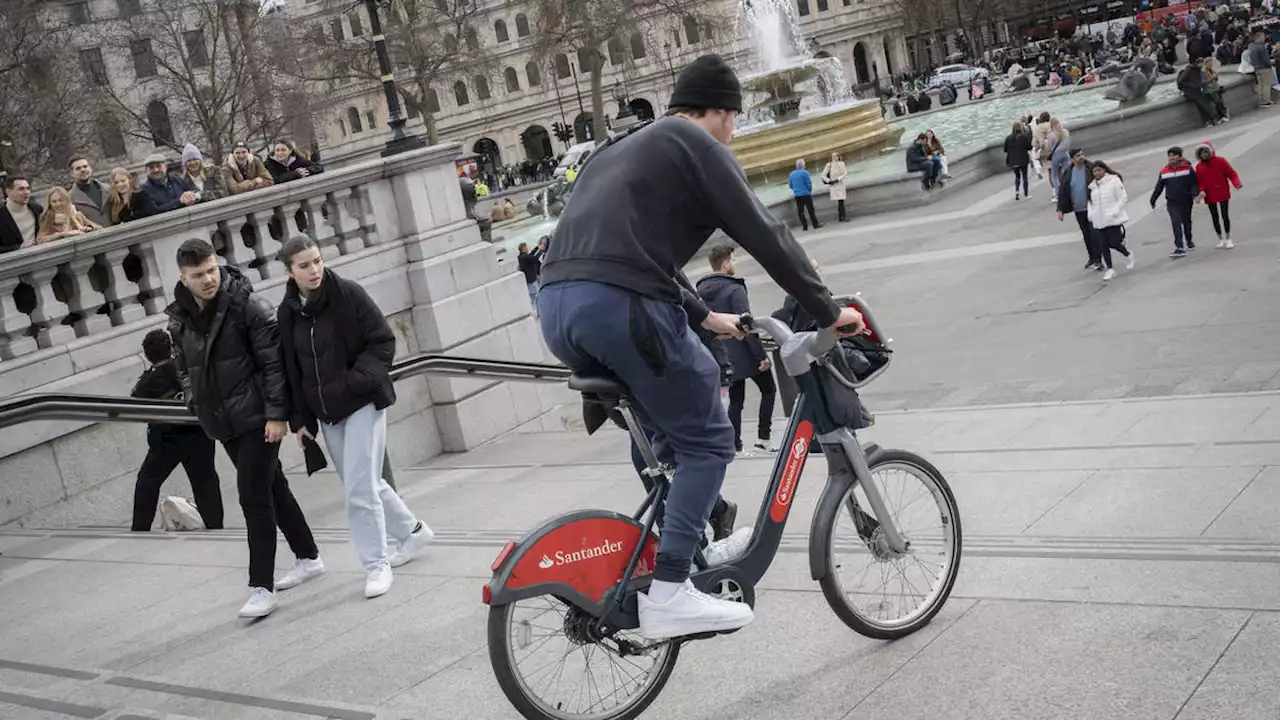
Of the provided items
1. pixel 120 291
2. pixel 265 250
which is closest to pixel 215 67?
pixel 265 250

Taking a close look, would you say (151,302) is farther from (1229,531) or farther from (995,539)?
(1229,531)

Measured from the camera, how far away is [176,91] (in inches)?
1989

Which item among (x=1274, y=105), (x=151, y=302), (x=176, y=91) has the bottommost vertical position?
(x=1274, y=105)

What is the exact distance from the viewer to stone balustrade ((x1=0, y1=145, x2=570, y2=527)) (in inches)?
372

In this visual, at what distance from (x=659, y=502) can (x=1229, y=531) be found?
249 cm

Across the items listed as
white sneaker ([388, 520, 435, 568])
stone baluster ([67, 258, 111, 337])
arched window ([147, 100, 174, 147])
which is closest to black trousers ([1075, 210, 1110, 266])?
stone baluster ([67, 258, 111, 337])

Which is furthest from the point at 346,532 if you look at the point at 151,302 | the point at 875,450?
the point at 875,450

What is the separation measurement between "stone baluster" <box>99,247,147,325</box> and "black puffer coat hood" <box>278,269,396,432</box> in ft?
12.7

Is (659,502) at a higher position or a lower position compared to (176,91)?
lower

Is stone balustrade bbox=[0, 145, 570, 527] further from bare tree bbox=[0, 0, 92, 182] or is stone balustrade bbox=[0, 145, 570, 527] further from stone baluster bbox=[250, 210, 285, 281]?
bare tree bbox=[0, 0, 92, 182]

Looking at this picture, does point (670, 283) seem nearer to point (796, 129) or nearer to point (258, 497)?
point (258, 497)

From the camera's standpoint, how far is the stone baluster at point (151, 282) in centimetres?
1017

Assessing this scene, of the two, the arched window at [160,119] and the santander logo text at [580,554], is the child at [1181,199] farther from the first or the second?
the arched window at [160,119]

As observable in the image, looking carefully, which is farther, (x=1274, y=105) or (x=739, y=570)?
(x=1274, y=105)
